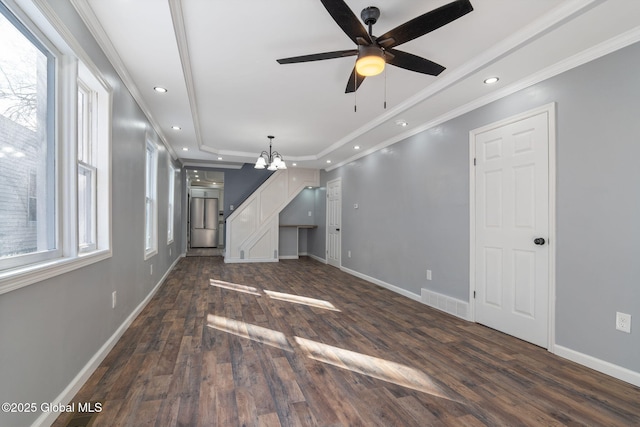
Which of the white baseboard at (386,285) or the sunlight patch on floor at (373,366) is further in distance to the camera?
the white baseboard at (386,285)

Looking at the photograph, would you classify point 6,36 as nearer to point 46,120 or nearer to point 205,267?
point 46,120

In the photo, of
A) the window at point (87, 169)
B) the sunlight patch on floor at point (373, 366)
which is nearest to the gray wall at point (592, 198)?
the sunlight patch on floor at point (373, 366)

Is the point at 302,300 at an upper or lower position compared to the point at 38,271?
lower

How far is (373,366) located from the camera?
2396 mm

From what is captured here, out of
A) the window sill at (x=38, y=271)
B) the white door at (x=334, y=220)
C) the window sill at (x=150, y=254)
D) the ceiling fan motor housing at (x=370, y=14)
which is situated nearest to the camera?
the window sill at (x=38, y=271)

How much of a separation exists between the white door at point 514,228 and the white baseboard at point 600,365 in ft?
0.59

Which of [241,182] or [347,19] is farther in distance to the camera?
[241,182]

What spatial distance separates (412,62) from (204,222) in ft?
31.9

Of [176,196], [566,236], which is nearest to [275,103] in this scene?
[566,236]

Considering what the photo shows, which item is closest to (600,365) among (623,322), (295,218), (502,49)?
(623,322)

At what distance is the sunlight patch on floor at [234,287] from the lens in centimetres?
480

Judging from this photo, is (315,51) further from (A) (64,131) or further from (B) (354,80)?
(A) (64,131)

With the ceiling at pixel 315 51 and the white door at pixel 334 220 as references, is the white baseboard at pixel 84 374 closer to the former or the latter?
the ceiling at pixel 315 51

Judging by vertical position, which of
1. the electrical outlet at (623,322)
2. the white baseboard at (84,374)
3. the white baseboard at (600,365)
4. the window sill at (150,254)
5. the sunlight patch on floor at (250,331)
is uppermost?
the window sill at (150,254)
